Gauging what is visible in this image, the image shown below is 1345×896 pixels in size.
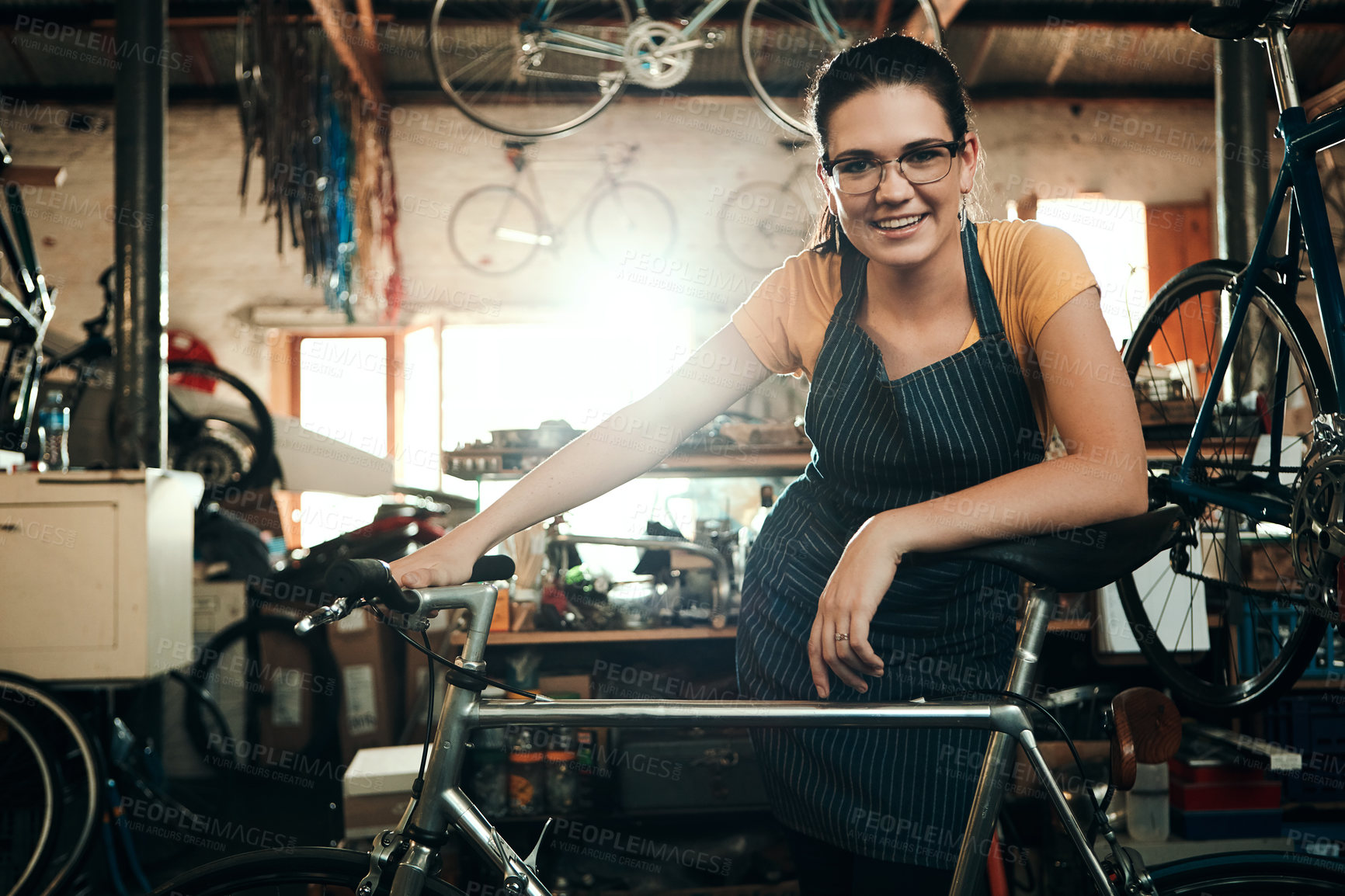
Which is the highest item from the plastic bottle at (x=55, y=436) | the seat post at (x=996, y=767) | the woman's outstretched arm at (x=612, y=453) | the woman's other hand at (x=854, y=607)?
the plastic bottle at (x=55, y=436)

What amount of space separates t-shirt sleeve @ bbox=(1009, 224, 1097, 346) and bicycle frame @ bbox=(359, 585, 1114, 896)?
0.32 meters

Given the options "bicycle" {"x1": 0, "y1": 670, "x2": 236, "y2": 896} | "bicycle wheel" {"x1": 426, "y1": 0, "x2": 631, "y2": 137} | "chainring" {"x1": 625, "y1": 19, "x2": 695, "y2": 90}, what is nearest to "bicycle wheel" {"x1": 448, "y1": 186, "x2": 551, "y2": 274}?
"bicycle wheel" {"x1": 426, "y1": 0, "x2": 631, "y2": 137}

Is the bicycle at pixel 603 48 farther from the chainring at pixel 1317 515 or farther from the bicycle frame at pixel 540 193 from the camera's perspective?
the chainring at pixel 1317 515

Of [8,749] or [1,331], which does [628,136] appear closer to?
[1,331]

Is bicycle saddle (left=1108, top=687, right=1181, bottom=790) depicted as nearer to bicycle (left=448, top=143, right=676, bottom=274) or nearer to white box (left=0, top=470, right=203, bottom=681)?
white box (left=0, top=470, right=203, bottom=681)

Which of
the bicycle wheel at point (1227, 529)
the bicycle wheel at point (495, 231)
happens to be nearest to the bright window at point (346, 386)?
the bicycle wheel at point (495, 231)

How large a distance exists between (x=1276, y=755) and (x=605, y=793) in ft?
5.74

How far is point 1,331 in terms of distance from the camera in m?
3.12

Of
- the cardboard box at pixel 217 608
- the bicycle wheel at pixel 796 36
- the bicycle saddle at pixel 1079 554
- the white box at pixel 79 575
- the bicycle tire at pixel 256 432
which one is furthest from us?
the bicycle tire at pixel 256 432

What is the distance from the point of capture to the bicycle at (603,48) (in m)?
4.74

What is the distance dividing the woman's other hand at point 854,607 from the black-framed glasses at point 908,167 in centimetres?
39

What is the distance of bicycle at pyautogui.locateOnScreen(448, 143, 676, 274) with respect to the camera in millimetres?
7102

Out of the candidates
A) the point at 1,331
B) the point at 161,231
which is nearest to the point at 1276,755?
the point at 161,231

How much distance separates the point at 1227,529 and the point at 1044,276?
4.22 feet
